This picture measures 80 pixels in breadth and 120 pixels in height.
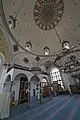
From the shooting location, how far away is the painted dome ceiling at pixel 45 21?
13.0m

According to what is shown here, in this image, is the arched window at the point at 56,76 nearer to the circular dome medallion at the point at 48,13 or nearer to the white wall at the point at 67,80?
the white wall at the point at 67,80

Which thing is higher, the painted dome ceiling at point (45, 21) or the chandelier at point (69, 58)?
the painted dome ceiling at point (45, 21)

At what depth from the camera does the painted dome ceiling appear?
42.7 feet

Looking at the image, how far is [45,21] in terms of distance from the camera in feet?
51.5

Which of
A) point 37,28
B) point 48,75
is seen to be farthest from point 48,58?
point 37,28

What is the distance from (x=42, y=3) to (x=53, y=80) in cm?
1439

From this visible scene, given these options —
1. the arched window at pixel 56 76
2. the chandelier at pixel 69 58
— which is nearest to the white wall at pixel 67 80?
the arched window at pixel 56 76

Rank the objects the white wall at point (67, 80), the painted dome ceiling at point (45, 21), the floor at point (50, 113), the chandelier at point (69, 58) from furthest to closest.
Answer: the white wall at point (67, 80)
the painted dome ceiling at point (45, 21)
the chandelier at point (69, 58)
the floor at point (50, 113)

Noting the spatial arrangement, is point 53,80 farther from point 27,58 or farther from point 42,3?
point 42,3

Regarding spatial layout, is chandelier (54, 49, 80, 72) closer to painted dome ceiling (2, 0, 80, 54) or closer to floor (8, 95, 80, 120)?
floor (8, 95, 80, 120)

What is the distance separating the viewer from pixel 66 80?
1598 centimetres

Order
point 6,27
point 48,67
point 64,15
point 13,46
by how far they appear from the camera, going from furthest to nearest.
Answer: point 48,67, point 64,15, point 13,46, point 6,27

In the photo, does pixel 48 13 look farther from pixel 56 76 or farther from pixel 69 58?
pixel 56 76

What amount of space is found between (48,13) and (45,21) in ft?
4.79
